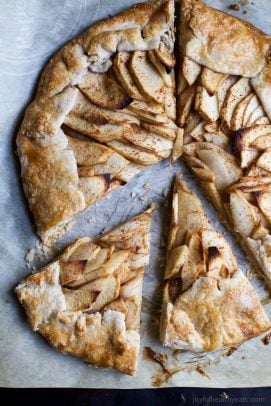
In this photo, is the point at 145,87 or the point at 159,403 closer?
the point at 145,87

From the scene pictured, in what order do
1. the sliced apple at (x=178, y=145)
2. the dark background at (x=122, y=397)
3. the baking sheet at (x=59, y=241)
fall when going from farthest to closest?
the dark background at (x=122, y=397), the sliced apple at (x=178, y=145), the baking sheet at (x=59, y=241)

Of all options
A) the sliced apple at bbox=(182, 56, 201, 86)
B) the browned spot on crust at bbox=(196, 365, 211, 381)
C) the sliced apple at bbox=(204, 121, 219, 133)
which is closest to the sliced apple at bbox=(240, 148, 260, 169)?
the sliced apple at bbox=(204, 121, 219, 133)

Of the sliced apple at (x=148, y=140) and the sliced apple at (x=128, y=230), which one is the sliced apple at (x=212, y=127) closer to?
the sliced apple at (x=148, y=140)

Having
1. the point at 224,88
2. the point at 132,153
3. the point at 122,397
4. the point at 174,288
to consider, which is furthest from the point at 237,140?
the point at 122,397

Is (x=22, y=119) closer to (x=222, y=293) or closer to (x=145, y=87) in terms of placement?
(x=145, y=87)

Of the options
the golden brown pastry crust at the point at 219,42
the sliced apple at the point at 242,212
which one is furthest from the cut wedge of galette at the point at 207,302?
the golden brown pastry crust at the point at 219,42

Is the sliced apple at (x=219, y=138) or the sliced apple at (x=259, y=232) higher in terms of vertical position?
the sliced apple at (x=219, y=138)

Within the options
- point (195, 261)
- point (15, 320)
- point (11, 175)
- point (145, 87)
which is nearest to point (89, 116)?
point (145, 87)
